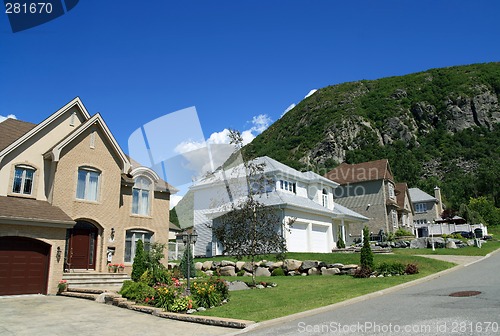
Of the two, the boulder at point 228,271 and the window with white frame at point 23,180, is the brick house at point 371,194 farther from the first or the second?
the window with white frame at point 23,180

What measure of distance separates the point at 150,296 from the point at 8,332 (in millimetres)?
5114

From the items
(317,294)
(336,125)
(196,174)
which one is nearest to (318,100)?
(336,125)

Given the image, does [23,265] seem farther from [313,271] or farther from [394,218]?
[394,218]

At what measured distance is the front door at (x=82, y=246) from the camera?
2211 centimetres

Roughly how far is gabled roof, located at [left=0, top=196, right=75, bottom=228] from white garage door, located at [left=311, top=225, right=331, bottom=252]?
18.6m

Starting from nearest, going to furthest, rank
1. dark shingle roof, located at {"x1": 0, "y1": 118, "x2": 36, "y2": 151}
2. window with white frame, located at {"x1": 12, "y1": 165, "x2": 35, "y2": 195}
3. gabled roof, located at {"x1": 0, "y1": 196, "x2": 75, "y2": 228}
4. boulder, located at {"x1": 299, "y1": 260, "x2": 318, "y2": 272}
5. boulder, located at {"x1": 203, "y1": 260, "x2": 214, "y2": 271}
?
1. gabled roof, located at {"x1": 0, "y1": 196, "x2": 75, "y2": 228}
2. window with white frame, located at {"x1": 12, "y1": 165, "x2": 35, "y2": 195}
3. dark shingle roof, located at {"x1": 0, "y1": 118, "x2": 36, "y2": 151}
4. boulder, located at {"x1": 299, "y1": 260, "x2": 318, "y2": 272}
5. boulder, located at {"x1": 203, "y1": 260, "x2": 214, "y2": 271}

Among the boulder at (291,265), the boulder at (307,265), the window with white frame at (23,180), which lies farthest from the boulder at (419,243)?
the window with white frame at (23,180)

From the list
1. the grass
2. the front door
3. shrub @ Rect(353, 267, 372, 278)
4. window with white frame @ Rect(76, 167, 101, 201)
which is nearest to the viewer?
the grass

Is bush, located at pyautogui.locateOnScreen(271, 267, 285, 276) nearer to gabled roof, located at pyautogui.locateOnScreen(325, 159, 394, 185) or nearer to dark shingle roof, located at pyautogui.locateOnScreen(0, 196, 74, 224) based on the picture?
dark shingle roof, located at pyautogui.locateOnScreen(0, 196, 74, 224)

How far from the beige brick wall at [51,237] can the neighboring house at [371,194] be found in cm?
3465

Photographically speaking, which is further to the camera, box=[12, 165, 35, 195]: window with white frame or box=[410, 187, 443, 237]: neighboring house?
box=[410, 187, 443, 237]: neighboring house

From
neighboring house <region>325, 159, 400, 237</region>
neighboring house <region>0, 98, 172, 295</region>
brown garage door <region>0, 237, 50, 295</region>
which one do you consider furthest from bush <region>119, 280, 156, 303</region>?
neighboring house <region>325, 159, 400, 237</region>

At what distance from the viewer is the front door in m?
22.1

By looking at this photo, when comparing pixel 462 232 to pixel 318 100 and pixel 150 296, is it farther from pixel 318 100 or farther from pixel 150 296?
pixel 318 100
